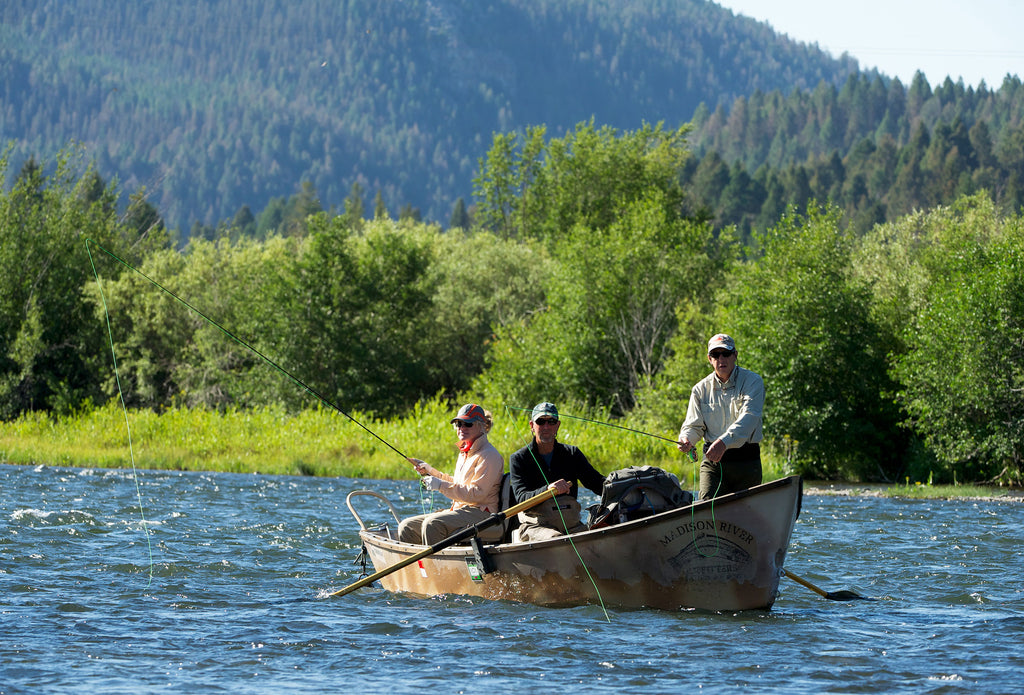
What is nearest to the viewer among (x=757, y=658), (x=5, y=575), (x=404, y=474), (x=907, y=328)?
(x=757, y=658)

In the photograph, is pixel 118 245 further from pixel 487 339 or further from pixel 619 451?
pixel 619 451

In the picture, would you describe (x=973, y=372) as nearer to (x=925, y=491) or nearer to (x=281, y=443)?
(x=925, y=491)

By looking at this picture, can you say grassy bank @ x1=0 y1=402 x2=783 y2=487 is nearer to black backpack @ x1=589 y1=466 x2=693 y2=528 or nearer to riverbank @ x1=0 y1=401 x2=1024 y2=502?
riverbank @ x1=0 y1=401 x2=1024 y2=502

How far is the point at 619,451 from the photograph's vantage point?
2753 cm

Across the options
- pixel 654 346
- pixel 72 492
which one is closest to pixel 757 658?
pixel 72 492

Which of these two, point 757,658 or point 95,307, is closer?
point 757,658

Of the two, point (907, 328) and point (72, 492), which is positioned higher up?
point (907, 328)

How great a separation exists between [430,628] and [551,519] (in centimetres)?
164

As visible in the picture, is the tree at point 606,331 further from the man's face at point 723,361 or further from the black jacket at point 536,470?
the man's face at point 723,361

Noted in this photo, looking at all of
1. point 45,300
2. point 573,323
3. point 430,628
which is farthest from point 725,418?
point 45,300

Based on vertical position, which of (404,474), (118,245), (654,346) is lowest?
(404,474)

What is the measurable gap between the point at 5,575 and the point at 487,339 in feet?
99.4

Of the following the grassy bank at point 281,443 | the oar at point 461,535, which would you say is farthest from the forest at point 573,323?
the oar at point 461,535

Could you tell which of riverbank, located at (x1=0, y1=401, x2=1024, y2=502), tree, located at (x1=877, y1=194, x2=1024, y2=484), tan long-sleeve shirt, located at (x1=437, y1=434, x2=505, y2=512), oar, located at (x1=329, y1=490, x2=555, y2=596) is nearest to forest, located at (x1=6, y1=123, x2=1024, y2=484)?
tree, located at (x1=877, y1=194, x2=1024, y2=484)
